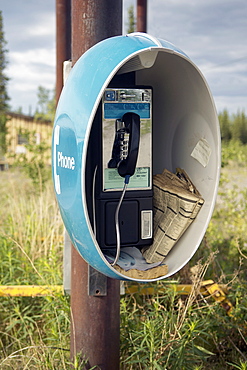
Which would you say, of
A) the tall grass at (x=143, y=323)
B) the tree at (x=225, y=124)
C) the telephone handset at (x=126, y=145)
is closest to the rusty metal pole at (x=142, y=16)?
the tall grass at (x=143, y=323)

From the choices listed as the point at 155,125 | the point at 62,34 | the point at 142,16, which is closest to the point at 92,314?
the point at 155,125

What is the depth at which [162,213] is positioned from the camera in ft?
6.87

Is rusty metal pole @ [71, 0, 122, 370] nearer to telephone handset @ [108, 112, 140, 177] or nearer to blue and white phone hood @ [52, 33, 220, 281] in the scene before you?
blue and white phone hood @ [52, 33, 220, 281]

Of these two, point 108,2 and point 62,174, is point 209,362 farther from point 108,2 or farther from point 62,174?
point 108,2

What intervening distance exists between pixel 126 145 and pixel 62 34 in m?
2.58

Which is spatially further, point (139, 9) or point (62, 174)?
point (139, 9)

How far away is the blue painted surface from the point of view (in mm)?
1699

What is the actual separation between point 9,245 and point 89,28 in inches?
81.6

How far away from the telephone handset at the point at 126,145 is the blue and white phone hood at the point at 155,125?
13 cm

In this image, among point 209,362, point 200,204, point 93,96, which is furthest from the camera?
point 209,362

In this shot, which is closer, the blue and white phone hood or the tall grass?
the blue and white phone hood

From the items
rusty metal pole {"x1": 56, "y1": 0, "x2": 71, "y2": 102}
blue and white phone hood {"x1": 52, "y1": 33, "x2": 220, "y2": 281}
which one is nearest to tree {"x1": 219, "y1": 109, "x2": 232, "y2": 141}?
rusty metal pole {"x1": 56, "y1": 0, "x2": 71, "y2": 102}

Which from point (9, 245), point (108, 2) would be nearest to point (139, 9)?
Result: point (9, 245)

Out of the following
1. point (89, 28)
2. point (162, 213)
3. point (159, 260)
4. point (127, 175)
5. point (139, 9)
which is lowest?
point (159, 260)
